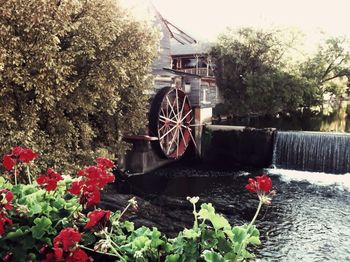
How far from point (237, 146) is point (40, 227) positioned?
2041cm

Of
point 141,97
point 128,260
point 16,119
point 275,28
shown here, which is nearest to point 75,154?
point 16,119

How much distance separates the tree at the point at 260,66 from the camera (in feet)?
111

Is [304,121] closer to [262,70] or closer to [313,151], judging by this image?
[262,70]

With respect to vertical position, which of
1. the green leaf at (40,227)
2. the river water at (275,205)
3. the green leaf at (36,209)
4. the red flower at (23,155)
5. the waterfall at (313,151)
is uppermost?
the red flower at (23,155)

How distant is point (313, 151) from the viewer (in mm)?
21609

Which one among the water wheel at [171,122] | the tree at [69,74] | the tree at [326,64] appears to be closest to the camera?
the tree at [69,74]

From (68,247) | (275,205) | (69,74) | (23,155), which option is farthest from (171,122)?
(68,247)

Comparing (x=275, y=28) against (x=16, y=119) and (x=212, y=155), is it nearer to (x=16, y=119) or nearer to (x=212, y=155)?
(x=212, y=155)

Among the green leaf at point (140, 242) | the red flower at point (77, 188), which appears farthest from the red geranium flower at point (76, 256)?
the red flower at point (77, 188)

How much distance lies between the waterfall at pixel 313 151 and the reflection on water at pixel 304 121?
414 inches

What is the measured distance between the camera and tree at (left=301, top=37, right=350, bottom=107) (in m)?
37.1

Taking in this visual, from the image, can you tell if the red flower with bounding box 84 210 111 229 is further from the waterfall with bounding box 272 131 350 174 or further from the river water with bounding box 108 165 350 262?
the waterfall with bounding box 272 131 350 174

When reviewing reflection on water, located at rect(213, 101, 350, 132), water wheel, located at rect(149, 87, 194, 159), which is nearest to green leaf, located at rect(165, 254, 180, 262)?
water wheel, located at rect(149, 87, 194, 159)

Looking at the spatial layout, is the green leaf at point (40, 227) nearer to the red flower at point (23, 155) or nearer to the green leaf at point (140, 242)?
the green leaf at point (140, 242)
